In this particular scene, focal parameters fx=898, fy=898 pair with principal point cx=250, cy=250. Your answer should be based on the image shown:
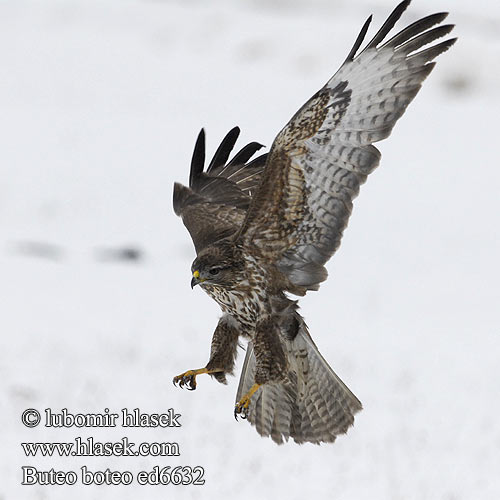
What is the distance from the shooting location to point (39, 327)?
35.3 ft

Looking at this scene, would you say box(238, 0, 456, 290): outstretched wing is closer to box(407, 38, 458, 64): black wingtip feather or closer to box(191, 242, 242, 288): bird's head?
box(407, 38, 458, 64): black wingtip feather

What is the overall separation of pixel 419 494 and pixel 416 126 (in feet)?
49.4

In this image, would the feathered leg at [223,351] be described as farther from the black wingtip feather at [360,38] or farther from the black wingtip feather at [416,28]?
Result: the black wingtip feather at [416,28]

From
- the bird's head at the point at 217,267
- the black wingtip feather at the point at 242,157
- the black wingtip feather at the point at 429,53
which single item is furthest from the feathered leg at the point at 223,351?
the black wingtip feather at the point at 429,53

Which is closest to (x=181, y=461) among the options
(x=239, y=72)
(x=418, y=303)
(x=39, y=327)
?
(x=39, y=327)

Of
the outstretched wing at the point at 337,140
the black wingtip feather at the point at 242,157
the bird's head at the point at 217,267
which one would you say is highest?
the black wingtip feather at the point at 242,157

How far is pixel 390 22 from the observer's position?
443cm

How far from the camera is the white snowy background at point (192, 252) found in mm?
7523

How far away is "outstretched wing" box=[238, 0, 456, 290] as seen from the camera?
4684 mm

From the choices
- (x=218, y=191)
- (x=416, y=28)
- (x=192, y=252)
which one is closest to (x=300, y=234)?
(x=416, y=28)

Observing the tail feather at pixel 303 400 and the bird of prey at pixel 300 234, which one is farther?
the tail feather at pixel 303 400

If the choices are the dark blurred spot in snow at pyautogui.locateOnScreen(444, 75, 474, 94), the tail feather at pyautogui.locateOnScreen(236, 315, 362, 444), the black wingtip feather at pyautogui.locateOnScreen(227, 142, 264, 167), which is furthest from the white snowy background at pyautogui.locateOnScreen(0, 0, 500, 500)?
the black wingtip feather at pyautogui.locateOnScreen(227, 142, 264, 167)

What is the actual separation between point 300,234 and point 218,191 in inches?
62.3

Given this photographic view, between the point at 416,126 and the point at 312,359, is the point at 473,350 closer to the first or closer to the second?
the point at 312,359
